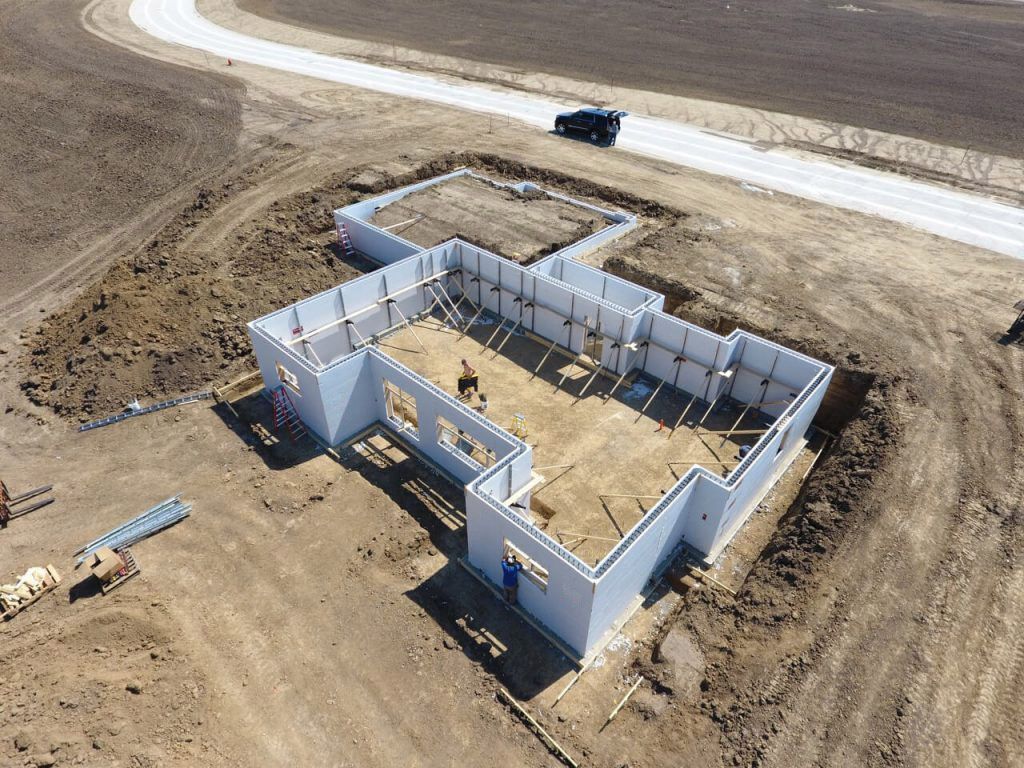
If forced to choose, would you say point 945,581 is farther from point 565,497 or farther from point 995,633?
point 565,497

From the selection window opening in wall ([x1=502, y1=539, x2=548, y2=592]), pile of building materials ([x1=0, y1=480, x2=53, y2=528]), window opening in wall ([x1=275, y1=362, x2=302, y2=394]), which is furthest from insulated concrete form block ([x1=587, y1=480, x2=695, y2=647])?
pile of building materials ([x1=0, y1=480, x2=53, y2=528])

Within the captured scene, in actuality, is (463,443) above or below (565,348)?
above

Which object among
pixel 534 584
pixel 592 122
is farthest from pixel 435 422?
pixel 592 122

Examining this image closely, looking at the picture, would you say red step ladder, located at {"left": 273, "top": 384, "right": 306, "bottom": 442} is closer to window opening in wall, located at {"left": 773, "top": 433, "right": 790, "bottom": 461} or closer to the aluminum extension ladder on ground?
the aluminum extension ladder on ground

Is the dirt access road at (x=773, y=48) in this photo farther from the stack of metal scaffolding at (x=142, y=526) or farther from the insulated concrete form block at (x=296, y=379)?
the stack of metal scaffolding at (x=142, y=526)

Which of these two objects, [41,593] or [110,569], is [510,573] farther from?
[41,593]

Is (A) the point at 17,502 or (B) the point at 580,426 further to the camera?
(B) the point at 580,426

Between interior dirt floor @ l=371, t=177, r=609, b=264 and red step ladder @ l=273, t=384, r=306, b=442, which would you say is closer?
red step ladder @ l=273, t=384, r=306, b=442
